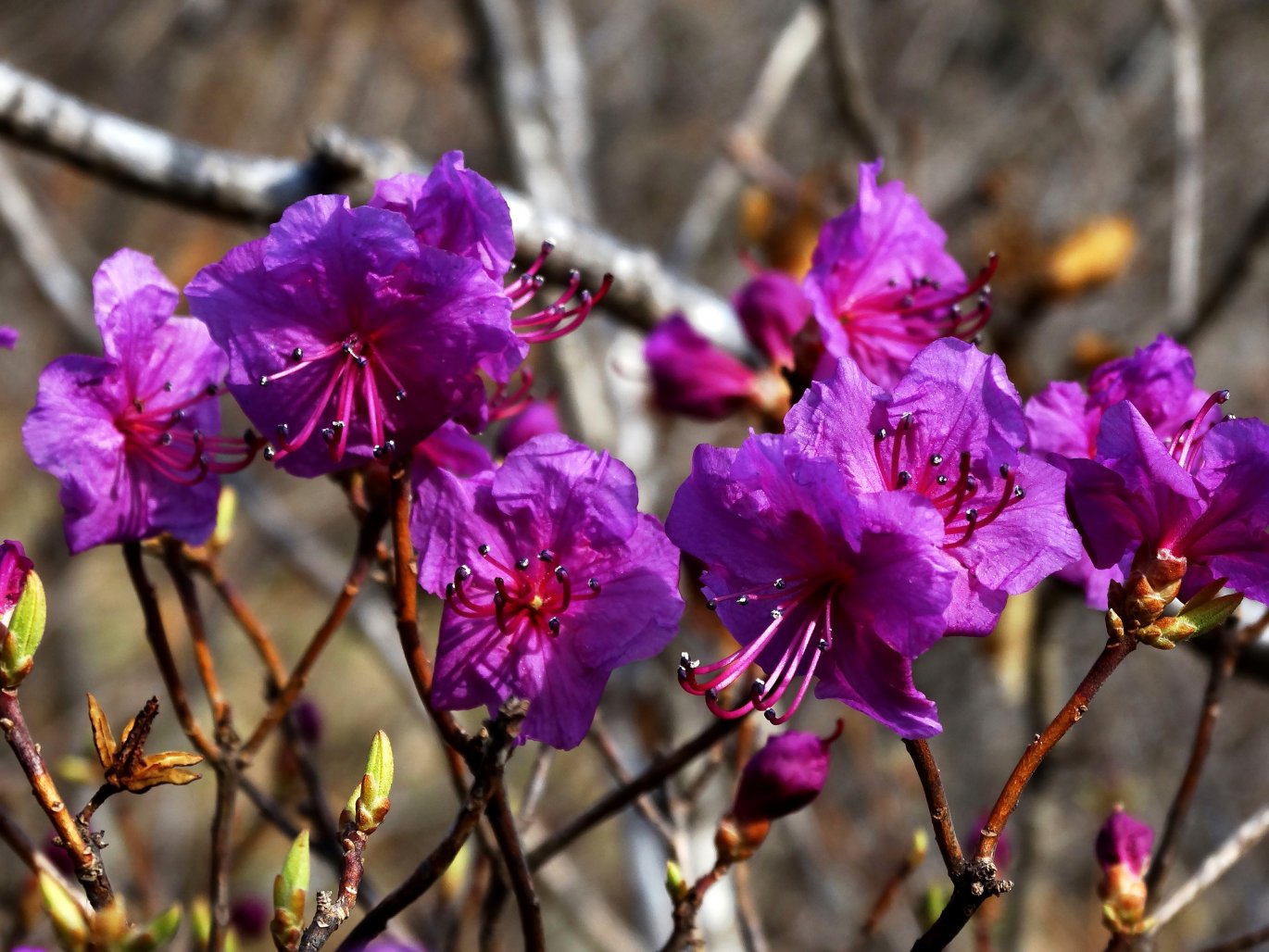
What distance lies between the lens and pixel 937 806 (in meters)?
0.94

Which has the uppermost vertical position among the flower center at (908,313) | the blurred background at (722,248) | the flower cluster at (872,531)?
the flower center at (908,313)

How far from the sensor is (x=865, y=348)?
1.38 meters

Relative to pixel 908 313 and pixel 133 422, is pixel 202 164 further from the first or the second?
pixel 908 313

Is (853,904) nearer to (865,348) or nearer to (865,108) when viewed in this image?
(865,108)

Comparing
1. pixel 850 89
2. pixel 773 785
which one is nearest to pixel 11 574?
pixel 773 785

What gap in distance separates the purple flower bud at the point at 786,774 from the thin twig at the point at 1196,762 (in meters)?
0.45

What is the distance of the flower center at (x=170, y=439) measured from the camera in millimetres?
1216

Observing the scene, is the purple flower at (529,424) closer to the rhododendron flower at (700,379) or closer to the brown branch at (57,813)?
the rhododendron flower at (700,379)

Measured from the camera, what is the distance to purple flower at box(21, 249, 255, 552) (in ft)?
3.86

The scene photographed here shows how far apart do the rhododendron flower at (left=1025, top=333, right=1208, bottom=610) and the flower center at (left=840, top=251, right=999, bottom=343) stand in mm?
219

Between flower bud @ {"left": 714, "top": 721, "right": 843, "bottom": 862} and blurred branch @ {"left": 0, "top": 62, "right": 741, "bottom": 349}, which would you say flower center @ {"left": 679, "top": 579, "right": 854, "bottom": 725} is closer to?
flower bud @ {"left": 714, "top": 721, "right": 843, "bottom": 862}

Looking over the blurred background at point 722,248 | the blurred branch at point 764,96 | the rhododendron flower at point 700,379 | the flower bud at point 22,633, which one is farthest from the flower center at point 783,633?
the blurred branch at point 764,96

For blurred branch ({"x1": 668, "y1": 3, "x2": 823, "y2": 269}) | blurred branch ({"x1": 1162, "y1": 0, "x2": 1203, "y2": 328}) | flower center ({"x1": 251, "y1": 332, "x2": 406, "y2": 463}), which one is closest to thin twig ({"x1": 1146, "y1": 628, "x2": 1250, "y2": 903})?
flower center ({"x1": 251, "y1": 332, "x2": 406, "y2": 463})

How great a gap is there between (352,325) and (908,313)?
0.64m
